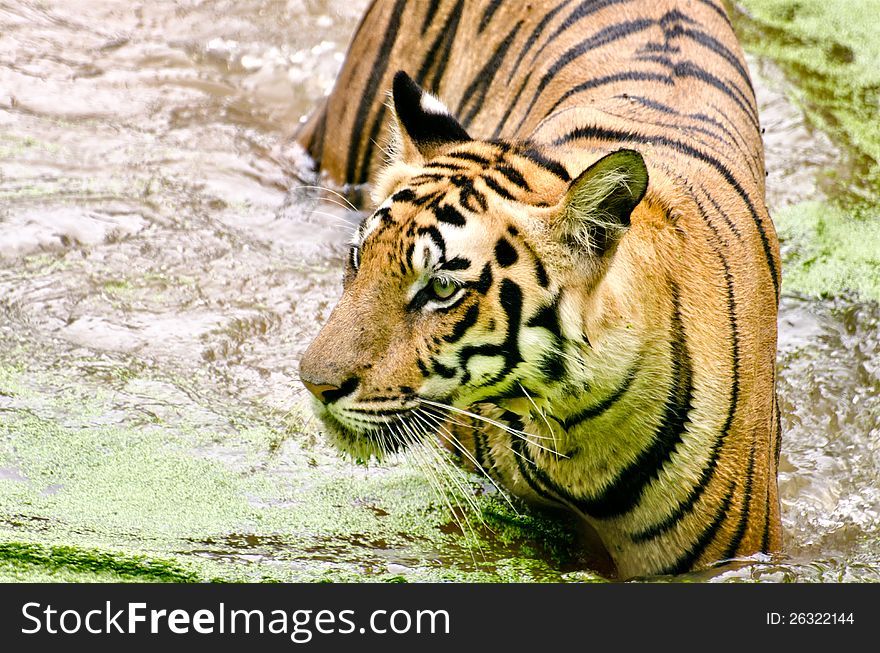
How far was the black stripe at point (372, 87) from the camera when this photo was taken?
170 inches

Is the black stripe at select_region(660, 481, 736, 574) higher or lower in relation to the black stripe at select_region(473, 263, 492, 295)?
lower

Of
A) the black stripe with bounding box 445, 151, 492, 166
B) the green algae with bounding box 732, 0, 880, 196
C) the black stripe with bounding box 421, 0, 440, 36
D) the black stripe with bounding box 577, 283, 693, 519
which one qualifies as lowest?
the black stripe with bounding box 577, 283, 693, 519

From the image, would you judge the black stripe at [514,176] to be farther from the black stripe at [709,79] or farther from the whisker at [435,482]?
the black stripe at [709,79]

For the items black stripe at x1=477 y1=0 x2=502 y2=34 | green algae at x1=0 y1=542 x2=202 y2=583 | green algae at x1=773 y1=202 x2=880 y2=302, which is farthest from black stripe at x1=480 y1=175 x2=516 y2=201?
green algae at x1=773 y1=202 x2=880 y2=302

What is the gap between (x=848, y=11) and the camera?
20.4 ft

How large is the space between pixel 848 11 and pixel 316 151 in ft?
10.8

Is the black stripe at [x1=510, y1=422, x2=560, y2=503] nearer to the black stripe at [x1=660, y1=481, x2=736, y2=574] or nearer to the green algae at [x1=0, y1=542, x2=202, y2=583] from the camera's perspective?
the black stripe at [x1=660, y1=481, x2=736, y2=574]

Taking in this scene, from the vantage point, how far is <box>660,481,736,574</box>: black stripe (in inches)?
96.9

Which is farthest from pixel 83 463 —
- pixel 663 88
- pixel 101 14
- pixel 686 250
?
pixel 101 14

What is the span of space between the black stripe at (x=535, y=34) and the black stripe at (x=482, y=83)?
10 centimetres

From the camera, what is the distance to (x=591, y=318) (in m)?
2.21

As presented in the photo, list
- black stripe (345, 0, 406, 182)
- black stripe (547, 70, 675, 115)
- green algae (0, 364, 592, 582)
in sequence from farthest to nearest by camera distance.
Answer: black stripe (345, 0, 406, 182) < black stripe (547, 70, 675, 115) < green algae (0, 364, 592, 582)

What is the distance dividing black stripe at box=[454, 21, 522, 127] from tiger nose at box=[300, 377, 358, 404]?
1.91 m
